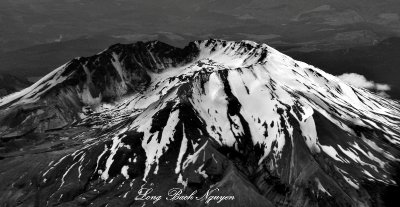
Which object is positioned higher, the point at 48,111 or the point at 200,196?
the point at 48,111

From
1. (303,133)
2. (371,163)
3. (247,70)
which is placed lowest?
(371,163)

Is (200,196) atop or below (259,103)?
below

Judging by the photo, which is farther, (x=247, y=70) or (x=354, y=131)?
(x=247, y=70)

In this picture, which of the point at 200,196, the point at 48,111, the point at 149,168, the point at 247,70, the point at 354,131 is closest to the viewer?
the point at 200,196

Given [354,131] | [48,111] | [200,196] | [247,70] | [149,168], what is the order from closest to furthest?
[200,196], [149,168], [354,131], [247,70], [48,111]

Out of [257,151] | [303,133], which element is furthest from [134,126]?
[303,133]

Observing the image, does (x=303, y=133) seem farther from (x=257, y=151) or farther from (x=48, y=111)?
(x=48, y=111)

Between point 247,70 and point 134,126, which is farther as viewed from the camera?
point 247,70

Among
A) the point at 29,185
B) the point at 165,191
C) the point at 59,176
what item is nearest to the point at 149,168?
the point at 165,191

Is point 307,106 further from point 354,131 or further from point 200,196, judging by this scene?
point 200,196
